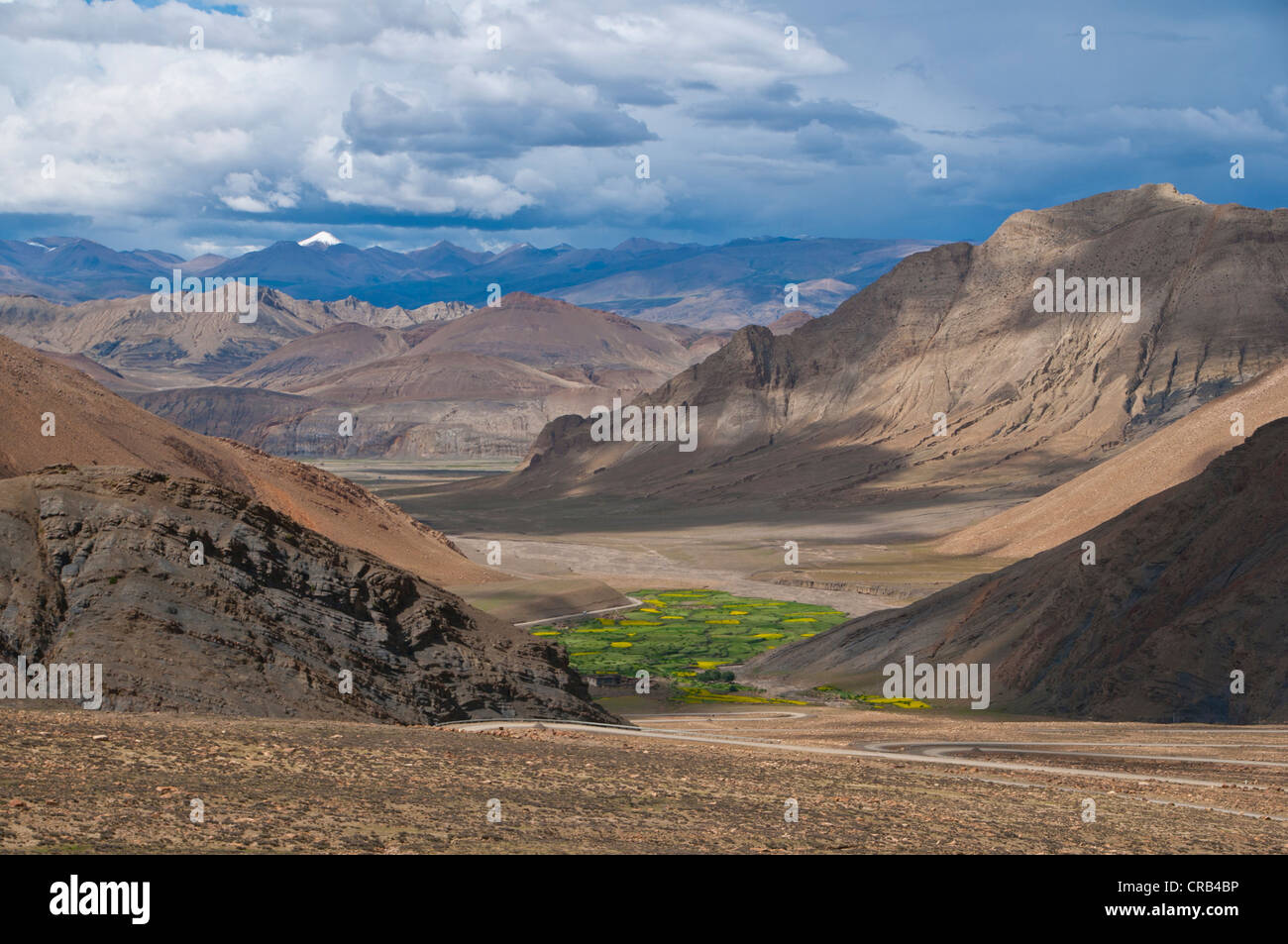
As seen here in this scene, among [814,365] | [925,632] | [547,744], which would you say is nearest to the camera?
[547,744]

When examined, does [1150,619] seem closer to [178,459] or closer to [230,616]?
[230,616]

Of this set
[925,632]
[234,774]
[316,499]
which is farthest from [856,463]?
[234,774]

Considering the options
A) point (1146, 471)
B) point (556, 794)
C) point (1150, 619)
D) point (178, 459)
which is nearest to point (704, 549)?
point (1146, 471)

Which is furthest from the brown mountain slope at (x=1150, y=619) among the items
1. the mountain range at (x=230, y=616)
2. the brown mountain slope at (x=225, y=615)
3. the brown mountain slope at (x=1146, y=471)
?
the brown mountain slope at (x=1146, y=471)

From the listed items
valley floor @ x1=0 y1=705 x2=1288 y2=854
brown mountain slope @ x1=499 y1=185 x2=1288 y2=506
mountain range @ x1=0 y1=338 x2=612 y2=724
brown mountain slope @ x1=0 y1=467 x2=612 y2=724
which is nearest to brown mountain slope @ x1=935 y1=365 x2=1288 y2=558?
brown mountain slope @ x1=499 y1=185 x2=1288 y2=506

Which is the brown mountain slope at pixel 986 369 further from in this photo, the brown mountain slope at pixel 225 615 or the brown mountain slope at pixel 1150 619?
the brown mountain slope at pixel 225 615

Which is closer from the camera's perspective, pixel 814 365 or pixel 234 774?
pixel 234 774

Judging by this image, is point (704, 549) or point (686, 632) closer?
point (686, 632)

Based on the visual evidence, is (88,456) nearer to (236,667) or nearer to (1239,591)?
(236,667)
